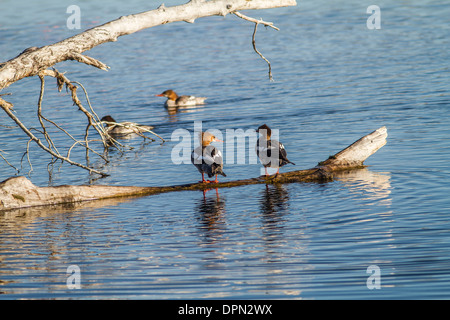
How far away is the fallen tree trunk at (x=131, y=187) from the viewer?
34.0 ft

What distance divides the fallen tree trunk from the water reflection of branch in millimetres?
145

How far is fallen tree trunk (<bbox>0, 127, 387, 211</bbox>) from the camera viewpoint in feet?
34.0

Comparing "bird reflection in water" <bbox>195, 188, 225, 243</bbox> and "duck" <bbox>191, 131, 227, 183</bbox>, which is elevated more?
"duck" <bbox>191, 131, 227, 183</bbox>

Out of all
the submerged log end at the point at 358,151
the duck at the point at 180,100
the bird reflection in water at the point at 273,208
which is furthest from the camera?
the duck at the point at 180,100

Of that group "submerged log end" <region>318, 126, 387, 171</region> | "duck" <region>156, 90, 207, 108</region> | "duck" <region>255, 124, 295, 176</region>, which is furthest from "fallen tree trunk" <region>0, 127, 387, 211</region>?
"duck" <region>156, 90, 207, 108</region>

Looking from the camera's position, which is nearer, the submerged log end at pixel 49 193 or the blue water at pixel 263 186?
Result: the blue water at pixel 263 186

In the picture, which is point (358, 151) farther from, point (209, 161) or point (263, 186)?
point (209, 161)

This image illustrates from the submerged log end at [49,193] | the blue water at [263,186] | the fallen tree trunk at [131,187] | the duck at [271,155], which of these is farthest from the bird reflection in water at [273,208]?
the submerged log end at [49,193]

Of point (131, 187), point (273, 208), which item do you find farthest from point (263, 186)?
point (131, 187)

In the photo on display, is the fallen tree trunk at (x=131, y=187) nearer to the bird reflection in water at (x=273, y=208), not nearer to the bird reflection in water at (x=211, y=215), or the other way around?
the bird reflection in water at (x=273, y=208)

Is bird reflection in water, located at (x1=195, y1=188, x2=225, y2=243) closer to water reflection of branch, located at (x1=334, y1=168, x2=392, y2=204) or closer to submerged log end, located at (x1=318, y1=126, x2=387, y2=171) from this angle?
submerged log end, located at (x1=318, y1=126, x2=387, y2=171)

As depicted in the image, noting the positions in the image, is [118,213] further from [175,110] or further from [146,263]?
[175,110]

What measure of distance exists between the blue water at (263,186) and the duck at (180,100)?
1.41 ft

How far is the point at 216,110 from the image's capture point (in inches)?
760
